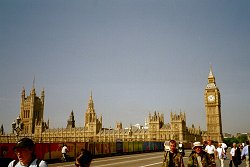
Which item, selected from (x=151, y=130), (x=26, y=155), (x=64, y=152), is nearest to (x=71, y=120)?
(x=151, y=130)

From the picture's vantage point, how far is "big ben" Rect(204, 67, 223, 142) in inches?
3701

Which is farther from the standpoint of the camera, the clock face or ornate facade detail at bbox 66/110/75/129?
ornate facade detail at bbox 66/110/75/129

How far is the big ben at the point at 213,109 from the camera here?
9400 cm

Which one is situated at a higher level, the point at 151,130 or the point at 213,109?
the point at 213,109

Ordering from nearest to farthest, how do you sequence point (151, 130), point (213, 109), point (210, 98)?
point (151, 130) → point (213, 109) → point (210, 98)

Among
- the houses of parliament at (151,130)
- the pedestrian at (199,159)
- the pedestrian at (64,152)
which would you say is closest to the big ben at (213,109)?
the houses of parliament at (151,130)

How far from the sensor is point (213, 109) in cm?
9706

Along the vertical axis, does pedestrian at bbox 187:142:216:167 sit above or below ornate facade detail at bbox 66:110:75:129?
below

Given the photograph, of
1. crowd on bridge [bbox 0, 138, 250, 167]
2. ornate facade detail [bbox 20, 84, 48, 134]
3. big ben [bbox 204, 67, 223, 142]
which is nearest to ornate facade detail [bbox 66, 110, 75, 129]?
ornate facade detail [bbox 20, 84, 48, 134]

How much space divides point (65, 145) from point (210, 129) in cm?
7806

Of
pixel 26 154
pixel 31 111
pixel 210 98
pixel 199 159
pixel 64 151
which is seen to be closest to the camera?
pixel 26 154

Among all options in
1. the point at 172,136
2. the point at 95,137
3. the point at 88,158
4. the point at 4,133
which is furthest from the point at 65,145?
the point at 4,133

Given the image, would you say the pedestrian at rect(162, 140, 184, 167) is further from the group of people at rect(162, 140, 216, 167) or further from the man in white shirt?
the man in white shirt

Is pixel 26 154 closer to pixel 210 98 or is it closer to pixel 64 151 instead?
pixel 64 151
